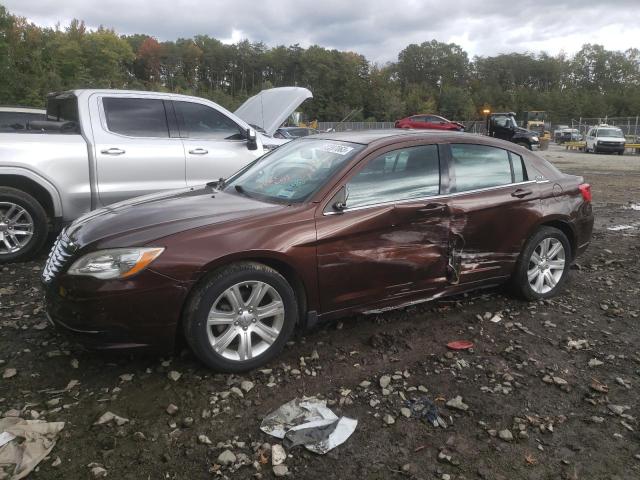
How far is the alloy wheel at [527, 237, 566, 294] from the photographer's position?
181 inches

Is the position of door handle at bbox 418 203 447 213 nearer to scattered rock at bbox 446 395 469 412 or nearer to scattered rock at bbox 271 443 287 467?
scattered rock at bbox 446 395 469 412

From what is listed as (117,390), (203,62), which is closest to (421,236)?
(117,390)

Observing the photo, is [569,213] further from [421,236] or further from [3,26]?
[3,26]

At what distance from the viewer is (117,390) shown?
3148 millimetres

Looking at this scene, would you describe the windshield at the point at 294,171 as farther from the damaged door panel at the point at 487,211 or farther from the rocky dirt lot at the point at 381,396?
Result: the rocky dirt lot at the point at 381,396

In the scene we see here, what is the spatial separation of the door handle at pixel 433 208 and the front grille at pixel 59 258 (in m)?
2.38

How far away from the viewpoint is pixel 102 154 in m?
5.80

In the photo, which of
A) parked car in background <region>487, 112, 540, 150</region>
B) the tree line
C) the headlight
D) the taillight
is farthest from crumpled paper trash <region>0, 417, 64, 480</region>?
the tree line

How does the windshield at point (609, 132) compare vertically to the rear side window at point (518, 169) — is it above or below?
below

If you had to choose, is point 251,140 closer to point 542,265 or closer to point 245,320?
point 542,265

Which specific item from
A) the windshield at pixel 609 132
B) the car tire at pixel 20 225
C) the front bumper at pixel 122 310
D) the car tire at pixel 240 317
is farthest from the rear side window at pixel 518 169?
the windshield at pixel 609 132

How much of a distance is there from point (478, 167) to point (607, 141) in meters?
31.3

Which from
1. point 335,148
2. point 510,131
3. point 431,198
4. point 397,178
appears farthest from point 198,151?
point 510,131

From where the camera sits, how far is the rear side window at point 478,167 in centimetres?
418
